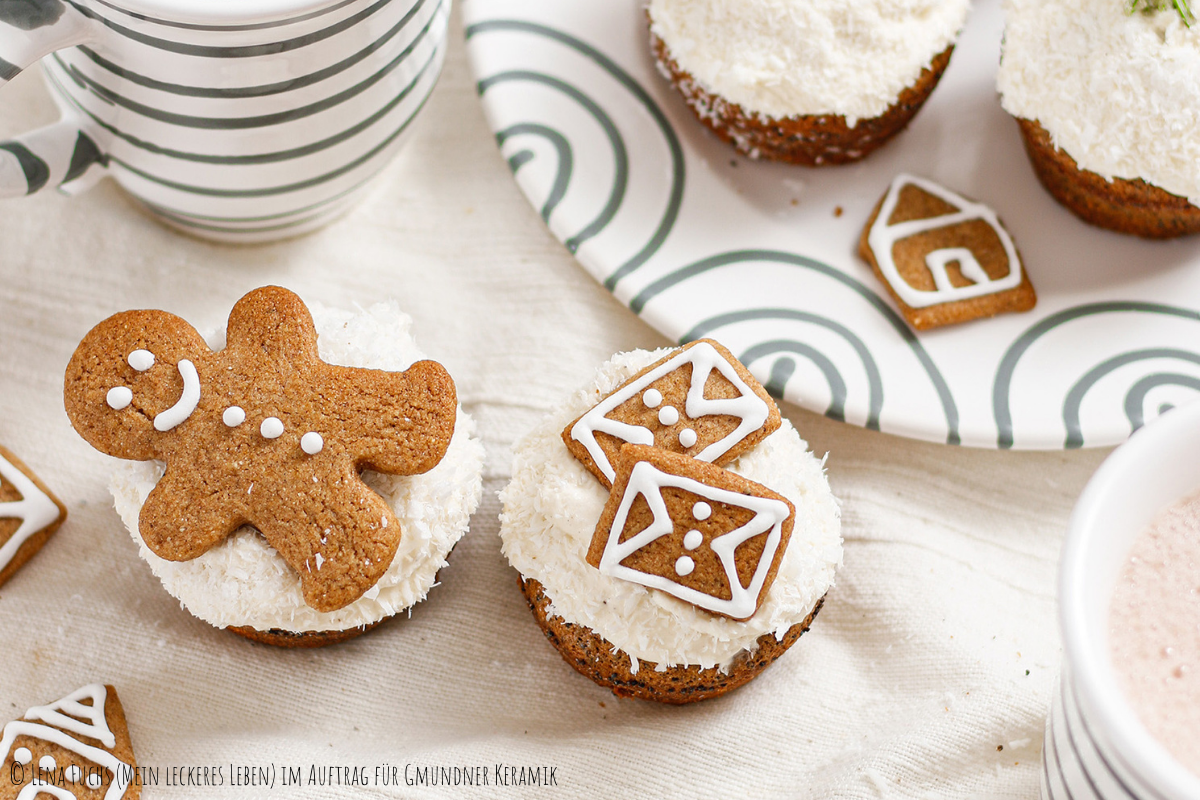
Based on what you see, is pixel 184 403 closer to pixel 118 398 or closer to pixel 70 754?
pixel 118 398

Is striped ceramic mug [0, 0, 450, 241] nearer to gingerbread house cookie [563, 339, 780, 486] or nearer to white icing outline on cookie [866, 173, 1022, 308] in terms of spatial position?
gingerbread house cookie [563, 339, 780, 486]

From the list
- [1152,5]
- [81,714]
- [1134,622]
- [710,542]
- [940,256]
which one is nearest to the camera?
[1134,622]

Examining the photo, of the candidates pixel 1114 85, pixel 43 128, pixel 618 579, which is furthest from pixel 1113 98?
pixel 43 128

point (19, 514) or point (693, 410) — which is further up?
point (693, 410)

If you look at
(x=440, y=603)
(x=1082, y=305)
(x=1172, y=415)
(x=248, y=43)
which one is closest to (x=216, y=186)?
(x=248, y=43)

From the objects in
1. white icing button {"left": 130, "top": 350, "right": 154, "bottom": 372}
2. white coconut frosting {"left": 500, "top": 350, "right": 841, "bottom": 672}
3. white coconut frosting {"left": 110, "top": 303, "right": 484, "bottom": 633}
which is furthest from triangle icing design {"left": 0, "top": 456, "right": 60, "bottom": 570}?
white coconut frosting {"left": 500, "top": 350, "right": 841, "bottom": 672}

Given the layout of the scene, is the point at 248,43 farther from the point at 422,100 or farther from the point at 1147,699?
the point at 1147,699

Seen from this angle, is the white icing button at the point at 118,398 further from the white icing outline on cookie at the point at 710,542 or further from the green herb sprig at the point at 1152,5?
the green herb sprig at the point at 1152,5
